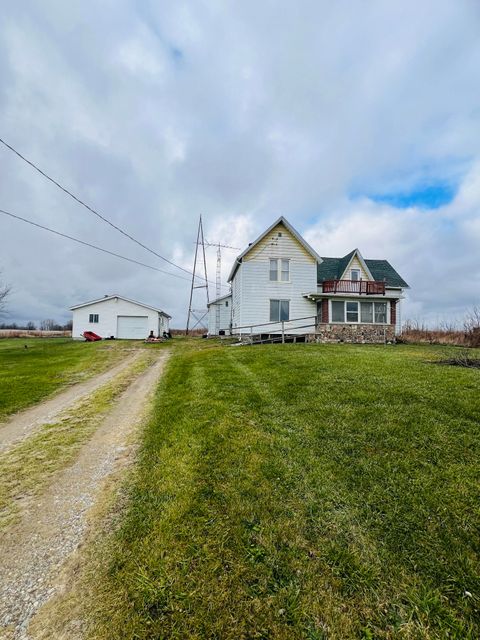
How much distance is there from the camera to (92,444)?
4.52 meters

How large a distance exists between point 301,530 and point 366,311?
19.6 meters

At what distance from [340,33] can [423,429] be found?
13.3 m

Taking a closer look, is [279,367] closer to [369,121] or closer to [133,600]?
[133,600]

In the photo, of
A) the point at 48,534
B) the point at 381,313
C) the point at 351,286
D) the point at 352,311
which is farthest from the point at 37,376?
the point at 381,313

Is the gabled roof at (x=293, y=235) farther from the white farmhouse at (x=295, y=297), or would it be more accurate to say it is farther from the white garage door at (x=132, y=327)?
the white garage door at (x=132, y=327)

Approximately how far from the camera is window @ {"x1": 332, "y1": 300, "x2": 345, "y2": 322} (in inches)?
778

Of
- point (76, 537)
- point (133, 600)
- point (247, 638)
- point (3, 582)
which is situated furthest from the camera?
point (76, 537)

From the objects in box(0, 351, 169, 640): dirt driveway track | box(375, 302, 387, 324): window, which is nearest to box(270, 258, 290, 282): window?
box(375, 302, 387, 324): window

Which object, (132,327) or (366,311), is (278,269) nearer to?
(366,311)

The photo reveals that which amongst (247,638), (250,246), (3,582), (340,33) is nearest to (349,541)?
(247,638)

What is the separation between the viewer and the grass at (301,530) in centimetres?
179

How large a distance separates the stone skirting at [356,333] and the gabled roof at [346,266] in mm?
5475

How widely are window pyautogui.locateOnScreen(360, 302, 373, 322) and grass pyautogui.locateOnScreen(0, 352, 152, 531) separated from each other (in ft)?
58.6

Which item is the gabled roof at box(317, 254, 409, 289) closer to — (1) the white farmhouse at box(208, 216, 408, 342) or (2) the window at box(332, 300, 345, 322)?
(1) the white farmhouse at box(208, 216, 408, 342)
